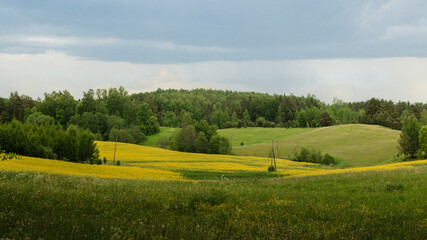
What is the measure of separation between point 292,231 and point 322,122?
7125 inches

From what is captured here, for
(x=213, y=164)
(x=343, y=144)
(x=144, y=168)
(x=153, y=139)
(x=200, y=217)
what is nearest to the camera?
(x=200, y=217)

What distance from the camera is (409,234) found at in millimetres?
6766

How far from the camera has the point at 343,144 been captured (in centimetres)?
11062

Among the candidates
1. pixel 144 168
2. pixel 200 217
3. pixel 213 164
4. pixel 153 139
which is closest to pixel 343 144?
pixel 213 164

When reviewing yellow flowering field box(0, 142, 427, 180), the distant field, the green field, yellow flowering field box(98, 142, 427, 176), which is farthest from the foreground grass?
the green field

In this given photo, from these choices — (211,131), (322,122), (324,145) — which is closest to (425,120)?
(322,122)

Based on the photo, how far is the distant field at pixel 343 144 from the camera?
88.8 m

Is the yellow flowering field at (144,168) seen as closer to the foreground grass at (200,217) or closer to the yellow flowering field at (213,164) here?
the yellow flowering field at (213,164)

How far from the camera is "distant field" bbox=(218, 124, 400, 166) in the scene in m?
88.8

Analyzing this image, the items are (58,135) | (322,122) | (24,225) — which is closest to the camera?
(24,225)

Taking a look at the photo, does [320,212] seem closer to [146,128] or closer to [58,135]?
[58,135]

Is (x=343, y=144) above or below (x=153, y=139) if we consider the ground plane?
above

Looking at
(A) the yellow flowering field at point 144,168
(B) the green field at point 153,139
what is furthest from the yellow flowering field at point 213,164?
(B) the green field at point 153,139

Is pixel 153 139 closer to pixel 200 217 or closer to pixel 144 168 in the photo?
pixel 144 168
